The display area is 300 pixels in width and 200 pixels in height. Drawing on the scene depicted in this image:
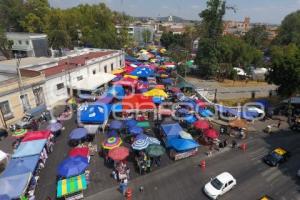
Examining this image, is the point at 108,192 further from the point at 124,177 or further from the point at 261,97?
the point at 261,97

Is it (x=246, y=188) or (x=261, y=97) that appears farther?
(x=261, y=97)

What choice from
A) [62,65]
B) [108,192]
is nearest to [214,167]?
[108,192]

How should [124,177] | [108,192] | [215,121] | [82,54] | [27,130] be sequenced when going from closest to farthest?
[108,192] → [124,177] → [27,130] → [215,121] → [82,54]

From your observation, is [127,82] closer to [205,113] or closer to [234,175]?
[205,113]

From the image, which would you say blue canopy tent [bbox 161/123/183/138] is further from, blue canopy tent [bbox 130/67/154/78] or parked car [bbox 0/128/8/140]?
blue canopy tent [bbox 130/67/154/78]

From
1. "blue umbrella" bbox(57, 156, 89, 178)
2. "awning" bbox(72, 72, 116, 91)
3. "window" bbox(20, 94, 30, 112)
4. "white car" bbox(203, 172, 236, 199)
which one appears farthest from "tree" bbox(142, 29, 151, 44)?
"white car" bbox(203, 172, 236, 199)

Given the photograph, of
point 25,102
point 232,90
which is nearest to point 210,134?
point 232,90

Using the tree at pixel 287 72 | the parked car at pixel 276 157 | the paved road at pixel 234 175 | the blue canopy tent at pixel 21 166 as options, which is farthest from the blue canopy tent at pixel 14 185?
the tree at pixel 287 72
